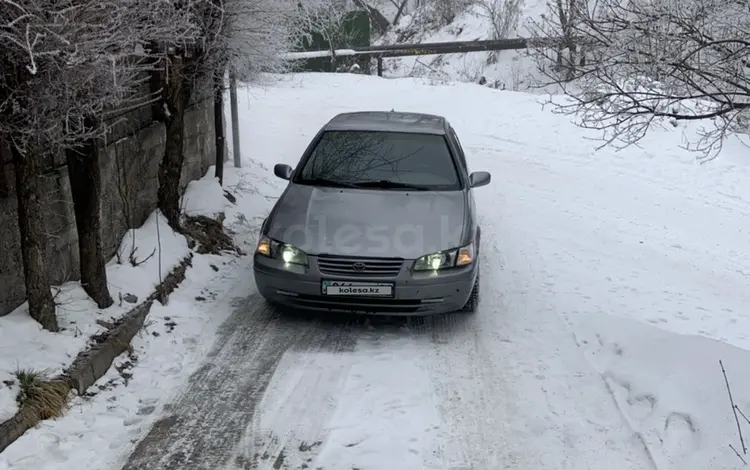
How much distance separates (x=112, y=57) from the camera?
4051 millimetres

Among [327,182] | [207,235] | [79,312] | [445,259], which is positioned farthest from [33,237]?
[207,235]

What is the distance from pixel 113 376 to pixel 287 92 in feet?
49.6

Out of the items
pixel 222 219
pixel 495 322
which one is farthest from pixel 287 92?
pixel 495 322

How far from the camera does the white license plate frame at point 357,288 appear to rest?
5625 mm

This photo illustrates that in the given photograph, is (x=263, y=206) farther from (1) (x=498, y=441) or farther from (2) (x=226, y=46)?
(1) (x=498, y=441)

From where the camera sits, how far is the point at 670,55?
185 inches

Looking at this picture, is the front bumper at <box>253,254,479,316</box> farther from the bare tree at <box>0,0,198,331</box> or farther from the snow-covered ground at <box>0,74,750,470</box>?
the bare tree at <box>0,0,198,331</box>

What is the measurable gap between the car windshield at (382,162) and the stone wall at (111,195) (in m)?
1.66

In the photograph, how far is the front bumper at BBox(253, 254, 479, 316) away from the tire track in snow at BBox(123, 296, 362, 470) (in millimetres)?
286

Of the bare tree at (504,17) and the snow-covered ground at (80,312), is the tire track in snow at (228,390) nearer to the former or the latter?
the snow-covered ground at (80,312)

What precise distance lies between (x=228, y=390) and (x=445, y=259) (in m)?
1.98

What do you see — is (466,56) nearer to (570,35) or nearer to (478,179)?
(478,179)


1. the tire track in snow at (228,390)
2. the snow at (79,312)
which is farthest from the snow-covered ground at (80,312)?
the tire track in snow at (228,390)

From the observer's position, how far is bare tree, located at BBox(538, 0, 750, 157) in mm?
4680
